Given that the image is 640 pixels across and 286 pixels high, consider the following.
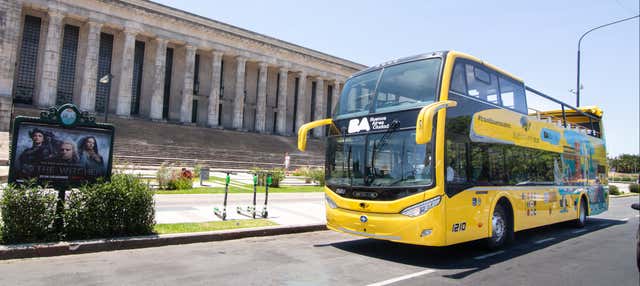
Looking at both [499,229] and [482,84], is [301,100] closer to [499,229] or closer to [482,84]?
[482,84]

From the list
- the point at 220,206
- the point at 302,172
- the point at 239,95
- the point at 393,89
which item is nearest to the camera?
the point at 393,89

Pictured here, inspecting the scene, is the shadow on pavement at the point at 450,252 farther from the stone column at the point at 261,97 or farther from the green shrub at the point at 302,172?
the stone column at the point at 261,97

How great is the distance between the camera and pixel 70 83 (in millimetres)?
36781

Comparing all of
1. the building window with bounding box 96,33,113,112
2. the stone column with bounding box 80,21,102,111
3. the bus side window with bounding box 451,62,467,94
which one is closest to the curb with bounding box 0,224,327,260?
the bus side window with bounding box 451,62,467,94

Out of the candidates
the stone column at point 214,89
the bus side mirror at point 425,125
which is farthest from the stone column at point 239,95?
the bus side mirror at point 425,125

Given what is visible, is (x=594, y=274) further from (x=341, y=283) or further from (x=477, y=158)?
(x=341, y=283)

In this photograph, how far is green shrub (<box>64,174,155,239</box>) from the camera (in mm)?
6688

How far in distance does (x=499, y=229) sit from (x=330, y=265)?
13.2ft

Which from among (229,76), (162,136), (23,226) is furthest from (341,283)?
(229,76)

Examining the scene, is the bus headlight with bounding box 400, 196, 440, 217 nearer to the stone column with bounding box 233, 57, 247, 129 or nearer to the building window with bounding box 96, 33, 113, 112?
the building window with bounding box 96, 33, 113, 112

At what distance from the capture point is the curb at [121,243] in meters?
5.92

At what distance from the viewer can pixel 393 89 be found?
7379 mm

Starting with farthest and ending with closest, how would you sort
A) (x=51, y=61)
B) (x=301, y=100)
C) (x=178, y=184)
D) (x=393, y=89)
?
(x=301, y=100), (x=51, y=61), (x=178, y=184), (x=393, y=89)

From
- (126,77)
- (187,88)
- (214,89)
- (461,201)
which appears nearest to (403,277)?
(461,201)
